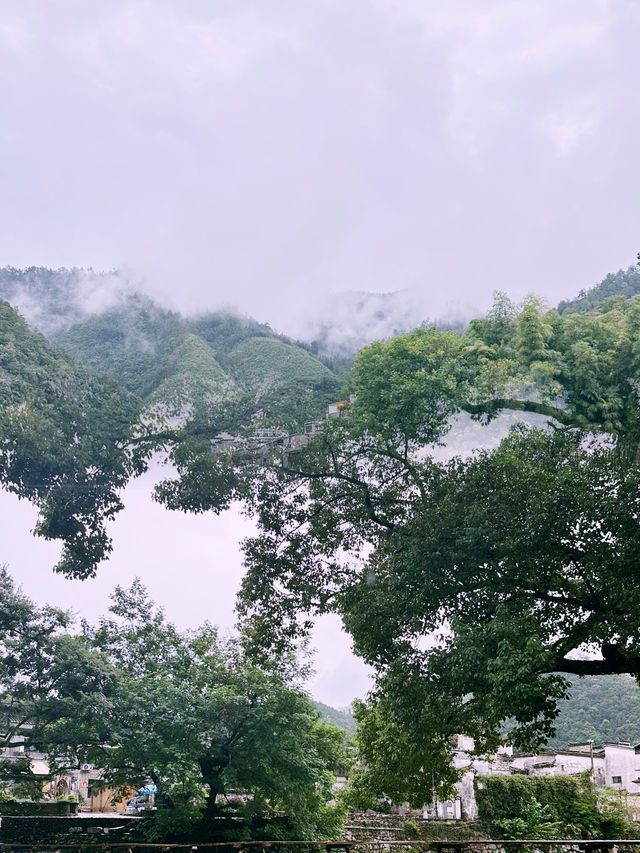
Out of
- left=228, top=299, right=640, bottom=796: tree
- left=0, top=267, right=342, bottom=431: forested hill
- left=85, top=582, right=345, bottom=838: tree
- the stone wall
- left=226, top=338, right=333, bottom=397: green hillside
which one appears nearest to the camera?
left=228, top=299, right=640, bottom=796: tree

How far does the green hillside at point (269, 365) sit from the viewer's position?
33.1 feet

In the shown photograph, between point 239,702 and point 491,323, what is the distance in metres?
4.98

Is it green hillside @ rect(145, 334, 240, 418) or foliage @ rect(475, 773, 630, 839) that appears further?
foliage @ rect(475, 773, 630, 839)

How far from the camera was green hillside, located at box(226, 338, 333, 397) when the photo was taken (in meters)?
10.1

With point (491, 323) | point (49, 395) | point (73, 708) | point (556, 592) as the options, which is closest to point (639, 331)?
point (491, 323)

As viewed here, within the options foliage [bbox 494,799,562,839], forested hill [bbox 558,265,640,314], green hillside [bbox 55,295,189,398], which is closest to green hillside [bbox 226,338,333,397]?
green hillside [bbox 55,295,189,398]

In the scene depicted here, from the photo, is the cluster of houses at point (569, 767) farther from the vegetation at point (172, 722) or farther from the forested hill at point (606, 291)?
the forested hill at point (606, 291)

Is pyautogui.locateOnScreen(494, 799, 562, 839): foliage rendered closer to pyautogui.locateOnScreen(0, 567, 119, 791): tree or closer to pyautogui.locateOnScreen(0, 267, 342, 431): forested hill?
pyautogui.locateOnScreen(0, 567, 119, 791): tree

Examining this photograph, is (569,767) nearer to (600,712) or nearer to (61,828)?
(600,712)

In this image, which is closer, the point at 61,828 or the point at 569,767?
the point at 61,828

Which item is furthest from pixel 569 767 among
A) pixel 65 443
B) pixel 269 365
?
pixel 65 443

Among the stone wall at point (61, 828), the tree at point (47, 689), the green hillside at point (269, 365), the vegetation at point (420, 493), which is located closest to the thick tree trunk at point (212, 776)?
the stone wall at point (61, 828)

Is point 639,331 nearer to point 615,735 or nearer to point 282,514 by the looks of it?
point 282,514

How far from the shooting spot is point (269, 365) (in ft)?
34.6
